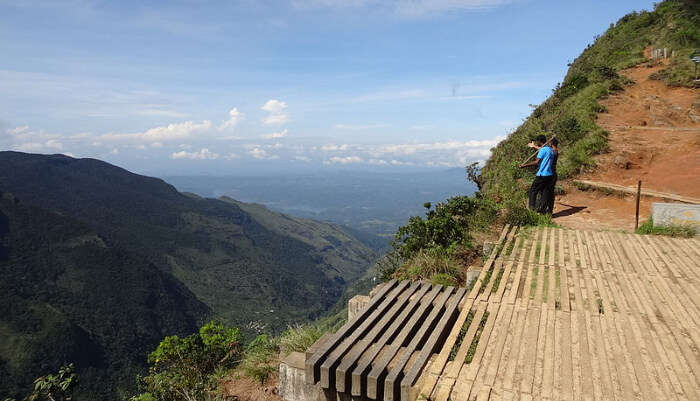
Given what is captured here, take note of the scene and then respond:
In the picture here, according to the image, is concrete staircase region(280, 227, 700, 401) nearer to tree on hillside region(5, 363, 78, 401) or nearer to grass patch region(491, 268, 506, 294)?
grass patch region(491, 268, 506, 294)

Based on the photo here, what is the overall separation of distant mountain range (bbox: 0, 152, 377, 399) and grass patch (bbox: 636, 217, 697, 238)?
31705mm

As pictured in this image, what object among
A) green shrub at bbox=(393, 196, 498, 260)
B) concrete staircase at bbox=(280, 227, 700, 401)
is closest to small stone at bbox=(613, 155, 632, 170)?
green shrub at bbox=(393, 196, 498, 260)

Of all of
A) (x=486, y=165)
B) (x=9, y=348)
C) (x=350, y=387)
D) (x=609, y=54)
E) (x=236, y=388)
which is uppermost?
(x=609, y=54)

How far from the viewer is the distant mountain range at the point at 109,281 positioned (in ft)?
266

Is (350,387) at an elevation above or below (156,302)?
above

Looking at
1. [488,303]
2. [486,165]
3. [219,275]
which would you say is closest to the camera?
[488,303]

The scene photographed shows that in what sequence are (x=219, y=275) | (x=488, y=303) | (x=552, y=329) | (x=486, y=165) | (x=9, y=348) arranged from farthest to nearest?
(x=219, y=275)
(x=9, y=348)
(x=486, y=165)
(x=488, y=303)
(x=552, y=329)

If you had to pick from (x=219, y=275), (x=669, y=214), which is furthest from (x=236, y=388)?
(x=219, y=275)

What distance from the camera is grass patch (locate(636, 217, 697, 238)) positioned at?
729cm

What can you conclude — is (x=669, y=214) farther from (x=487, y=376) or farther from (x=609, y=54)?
(x=609, y=54)

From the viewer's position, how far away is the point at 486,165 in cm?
1698

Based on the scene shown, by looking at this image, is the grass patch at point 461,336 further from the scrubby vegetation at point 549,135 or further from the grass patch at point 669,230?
the grass patch at point 669,230

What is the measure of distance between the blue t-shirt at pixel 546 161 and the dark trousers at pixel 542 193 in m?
0.12

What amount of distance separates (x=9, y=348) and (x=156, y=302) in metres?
42.6
